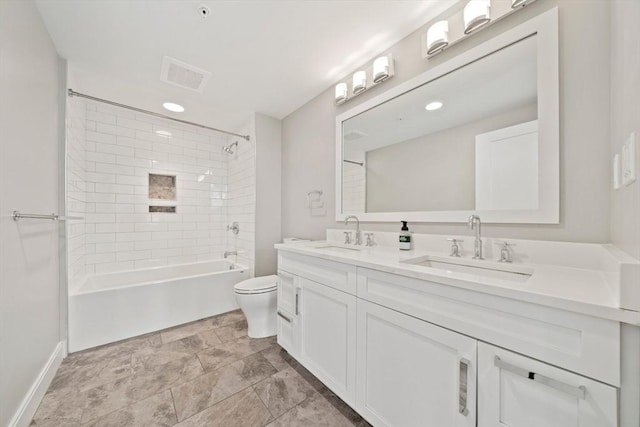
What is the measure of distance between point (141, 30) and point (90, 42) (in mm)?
456

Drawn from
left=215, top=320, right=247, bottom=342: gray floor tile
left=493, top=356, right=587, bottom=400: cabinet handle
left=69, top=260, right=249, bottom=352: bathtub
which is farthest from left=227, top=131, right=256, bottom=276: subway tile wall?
left=493, top=356, right=587, bottom=400: cabinet handle

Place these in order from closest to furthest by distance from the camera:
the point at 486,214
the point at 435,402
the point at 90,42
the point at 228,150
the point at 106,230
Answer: the point at 435,402, the point at 486,214, the point at 90,42, the point at 106,230, the point at 228,150

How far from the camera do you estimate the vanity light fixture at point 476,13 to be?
3.98 ft

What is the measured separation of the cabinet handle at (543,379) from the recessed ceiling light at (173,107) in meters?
3.32

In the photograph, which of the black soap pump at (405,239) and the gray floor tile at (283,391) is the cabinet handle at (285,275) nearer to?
the gray floor tile at (283,391)

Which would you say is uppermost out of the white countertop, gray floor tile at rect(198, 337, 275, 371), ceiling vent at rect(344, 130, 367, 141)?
ceiling vent at rect(344, 130, 367, 141)

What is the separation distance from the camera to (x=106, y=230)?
8.95 feet

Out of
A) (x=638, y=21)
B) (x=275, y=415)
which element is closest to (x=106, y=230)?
(x=275, y=415)

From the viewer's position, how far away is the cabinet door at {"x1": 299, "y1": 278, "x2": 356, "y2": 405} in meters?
1.26

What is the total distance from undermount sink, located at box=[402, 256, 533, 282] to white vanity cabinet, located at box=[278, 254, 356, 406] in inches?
16.4

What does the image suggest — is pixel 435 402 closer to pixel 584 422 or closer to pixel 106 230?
pixel 584 422

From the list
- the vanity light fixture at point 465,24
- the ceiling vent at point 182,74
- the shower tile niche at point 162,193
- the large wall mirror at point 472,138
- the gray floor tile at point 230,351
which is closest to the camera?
the large wall mirror at point 472,138

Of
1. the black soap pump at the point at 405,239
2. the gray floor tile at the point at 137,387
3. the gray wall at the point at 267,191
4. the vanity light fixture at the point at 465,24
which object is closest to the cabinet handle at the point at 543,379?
the black soap pump at the point at 405,239

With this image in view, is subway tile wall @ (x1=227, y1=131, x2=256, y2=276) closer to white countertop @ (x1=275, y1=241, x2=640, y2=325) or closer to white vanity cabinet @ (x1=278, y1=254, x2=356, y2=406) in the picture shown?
white vanity cabinet @ (x1=278, y1=254, x2=356, y2=406)
